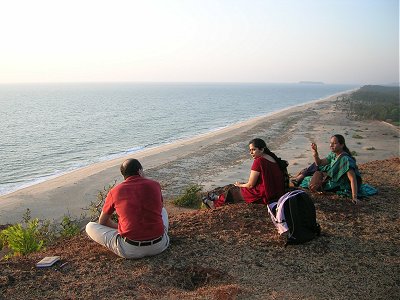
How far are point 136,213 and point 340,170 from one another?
4221mm

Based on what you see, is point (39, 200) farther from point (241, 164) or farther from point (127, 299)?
point (127, 299)

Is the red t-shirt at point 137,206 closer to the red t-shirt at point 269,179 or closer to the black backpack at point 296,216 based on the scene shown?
the black backpack at point 296,216

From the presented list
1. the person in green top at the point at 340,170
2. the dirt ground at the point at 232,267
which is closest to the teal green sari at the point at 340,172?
the person in green top at the point at 340,170

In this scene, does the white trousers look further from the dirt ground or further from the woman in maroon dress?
the woman in maroon dress

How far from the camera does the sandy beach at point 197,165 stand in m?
13.8

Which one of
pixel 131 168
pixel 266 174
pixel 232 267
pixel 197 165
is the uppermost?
pixel 131 168

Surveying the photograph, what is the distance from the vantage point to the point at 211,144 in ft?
88.0

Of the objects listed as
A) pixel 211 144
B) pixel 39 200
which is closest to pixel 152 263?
pixel 39 200

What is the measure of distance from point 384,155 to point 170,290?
19.3 meters

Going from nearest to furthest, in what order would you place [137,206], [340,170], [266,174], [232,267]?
[137,206] → [232,267] → [266,174] → [340,170]

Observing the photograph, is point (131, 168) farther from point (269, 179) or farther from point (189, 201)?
point (189, 201)

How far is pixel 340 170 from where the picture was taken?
22.7 feet

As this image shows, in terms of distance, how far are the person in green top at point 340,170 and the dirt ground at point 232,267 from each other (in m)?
0.80

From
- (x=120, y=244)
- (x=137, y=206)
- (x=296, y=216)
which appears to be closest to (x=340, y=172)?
(x=296, y=216)
